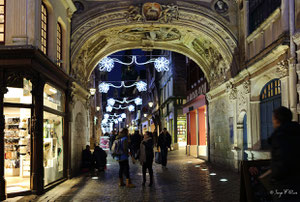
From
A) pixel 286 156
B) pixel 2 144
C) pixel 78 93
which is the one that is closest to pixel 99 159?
pixel 78 93

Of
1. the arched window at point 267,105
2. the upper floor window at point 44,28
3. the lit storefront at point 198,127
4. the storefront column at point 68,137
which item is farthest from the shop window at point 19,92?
the lit storefront at point 198,127

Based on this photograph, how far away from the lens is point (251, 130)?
13672 mm

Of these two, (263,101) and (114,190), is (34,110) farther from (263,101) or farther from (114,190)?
(263,101)

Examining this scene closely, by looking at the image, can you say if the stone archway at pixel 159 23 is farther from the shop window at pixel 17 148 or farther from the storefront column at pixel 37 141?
the shop window at pixel 17 148

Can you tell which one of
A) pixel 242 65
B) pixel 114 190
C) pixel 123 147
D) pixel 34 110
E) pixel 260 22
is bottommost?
pixel 114 190

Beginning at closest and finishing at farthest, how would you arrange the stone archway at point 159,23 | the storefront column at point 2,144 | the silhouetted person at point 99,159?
the storefront column at point 2,144 < the stone archway at point 159,23 < the silhouetted person at point 99,159

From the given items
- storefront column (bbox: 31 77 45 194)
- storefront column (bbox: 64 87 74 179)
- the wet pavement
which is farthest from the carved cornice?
storefront column (bbox: 31 77 45 194)

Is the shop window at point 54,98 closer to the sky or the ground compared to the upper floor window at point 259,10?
closer to the ground

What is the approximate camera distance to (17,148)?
10156 mm

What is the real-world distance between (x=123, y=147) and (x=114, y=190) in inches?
52.3

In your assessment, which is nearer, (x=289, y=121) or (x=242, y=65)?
(x=289, y=121)

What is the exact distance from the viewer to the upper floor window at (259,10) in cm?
1172

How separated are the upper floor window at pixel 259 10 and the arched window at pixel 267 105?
84.6 inches

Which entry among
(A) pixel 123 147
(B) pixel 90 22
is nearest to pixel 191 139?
(B) pixel 90 22
